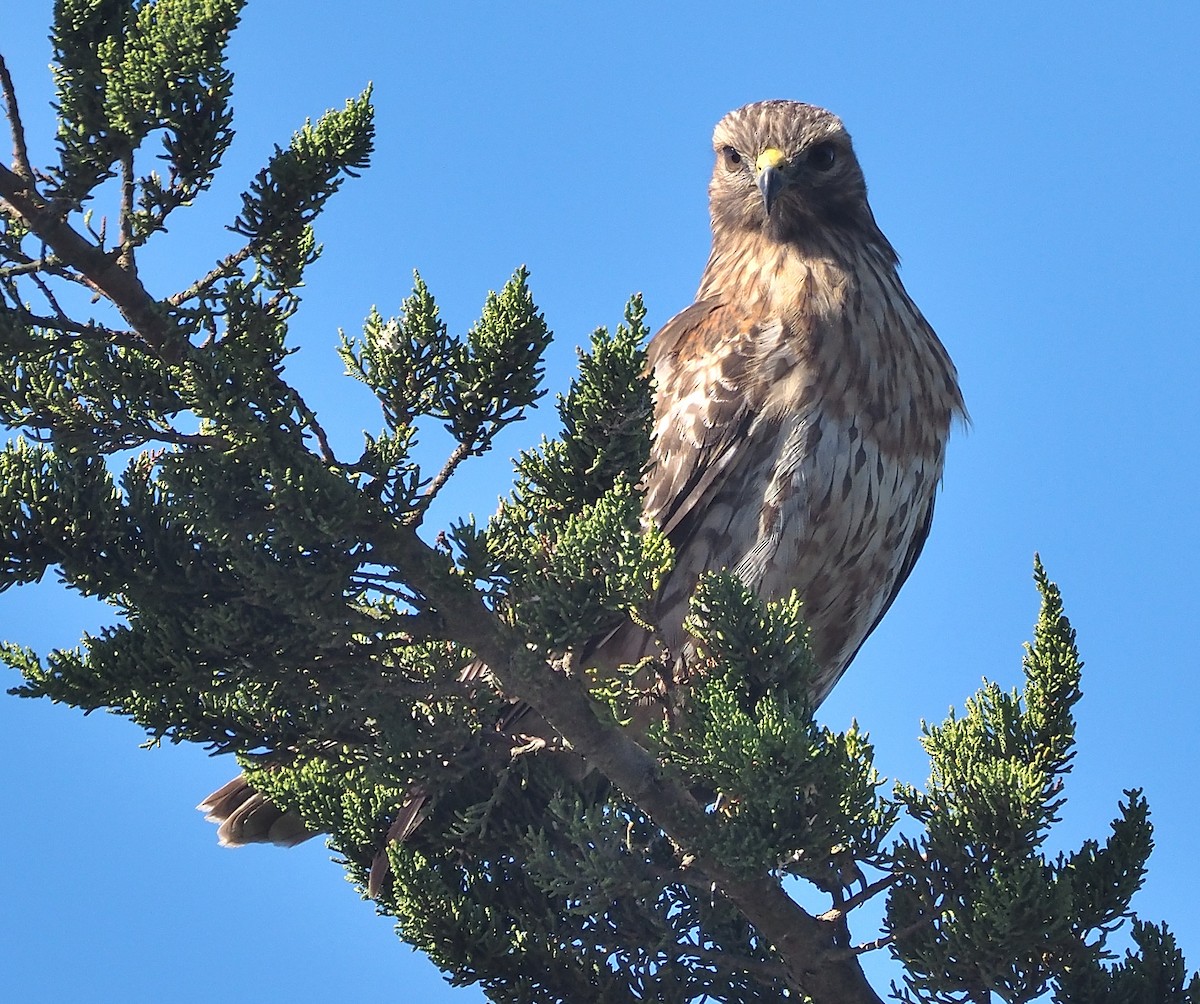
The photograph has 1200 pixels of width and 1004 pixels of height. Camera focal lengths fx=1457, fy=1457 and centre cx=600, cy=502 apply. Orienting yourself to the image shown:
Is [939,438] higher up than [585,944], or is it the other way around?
[939,438]

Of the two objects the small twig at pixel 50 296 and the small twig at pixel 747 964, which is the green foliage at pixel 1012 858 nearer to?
the small twig at pixel 747 964

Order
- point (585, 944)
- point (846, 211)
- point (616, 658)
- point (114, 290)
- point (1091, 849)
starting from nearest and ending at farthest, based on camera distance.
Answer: point (114, 290)
point (1091, 849)
point (585, 944)
point (616, 658)
point (846, 211)

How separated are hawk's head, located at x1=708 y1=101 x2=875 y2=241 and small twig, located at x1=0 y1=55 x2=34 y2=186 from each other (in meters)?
3.11

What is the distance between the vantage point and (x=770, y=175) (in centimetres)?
529

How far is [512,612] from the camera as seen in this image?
294 cm

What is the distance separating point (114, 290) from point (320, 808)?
174 cm

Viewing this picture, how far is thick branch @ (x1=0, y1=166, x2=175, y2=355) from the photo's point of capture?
99.8 inches

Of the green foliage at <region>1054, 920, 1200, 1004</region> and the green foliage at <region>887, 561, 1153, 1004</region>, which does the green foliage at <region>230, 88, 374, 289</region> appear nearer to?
the green foliage at <region>887, 561, 1153, 1004</region>

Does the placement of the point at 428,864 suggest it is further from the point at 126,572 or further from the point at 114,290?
the point at 114,290

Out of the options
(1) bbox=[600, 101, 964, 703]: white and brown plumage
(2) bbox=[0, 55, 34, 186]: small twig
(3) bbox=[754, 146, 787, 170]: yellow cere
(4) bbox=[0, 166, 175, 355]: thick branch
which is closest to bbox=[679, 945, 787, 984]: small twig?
(1) bbox=[600, 101, 964, 703]: white and brown plumage

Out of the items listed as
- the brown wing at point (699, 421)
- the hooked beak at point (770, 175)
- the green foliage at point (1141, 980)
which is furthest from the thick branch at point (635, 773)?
the hooked beak at point (770, 175)

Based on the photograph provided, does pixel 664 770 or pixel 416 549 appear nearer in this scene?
pixel 416 549

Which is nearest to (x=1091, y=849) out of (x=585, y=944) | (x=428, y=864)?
(x=585, y=944)

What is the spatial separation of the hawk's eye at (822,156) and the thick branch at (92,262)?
11.0 ft
